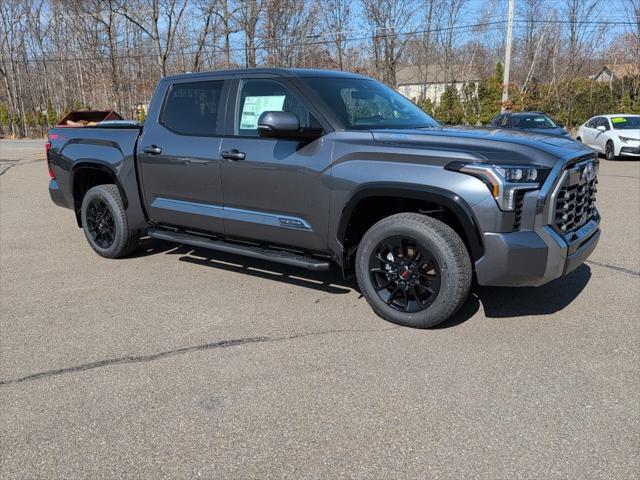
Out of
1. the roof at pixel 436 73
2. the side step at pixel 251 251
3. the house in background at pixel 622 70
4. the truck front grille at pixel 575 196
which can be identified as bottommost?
the side step at pixel 251 251

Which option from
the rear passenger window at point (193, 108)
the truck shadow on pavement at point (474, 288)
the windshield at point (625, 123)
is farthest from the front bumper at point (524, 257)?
A: the windshield at point (625, 123)

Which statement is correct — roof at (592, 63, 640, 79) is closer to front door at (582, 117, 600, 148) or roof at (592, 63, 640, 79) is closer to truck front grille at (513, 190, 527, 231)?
front door at (582, 117, 600, 148)

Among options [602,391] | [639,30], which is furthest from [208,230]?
[639,30]

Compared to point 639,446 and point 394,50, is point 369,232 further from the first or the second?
point 394,50

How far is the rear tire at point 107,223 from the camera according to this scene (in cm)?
585

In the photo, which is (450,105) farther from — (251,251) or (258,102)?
(251,251)

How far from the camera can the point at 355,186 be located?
405 cm

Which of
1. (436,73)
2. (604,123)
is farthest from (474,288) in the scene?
(436,73)

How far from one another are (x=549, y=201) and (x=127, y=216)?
4119 mm

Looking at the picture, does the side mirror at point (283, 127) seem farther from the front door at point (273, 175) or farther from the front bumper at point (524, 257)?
the front bumper at point (524, 257)

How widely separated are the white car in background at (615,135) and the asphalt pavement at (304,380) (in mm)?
13555

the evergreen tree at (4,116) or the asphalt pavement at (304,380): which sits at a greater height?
the evergreen tree at (4,116)

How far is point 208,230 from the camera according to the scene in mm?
5148

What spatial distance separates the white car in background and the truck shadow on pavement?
13.6 metres
